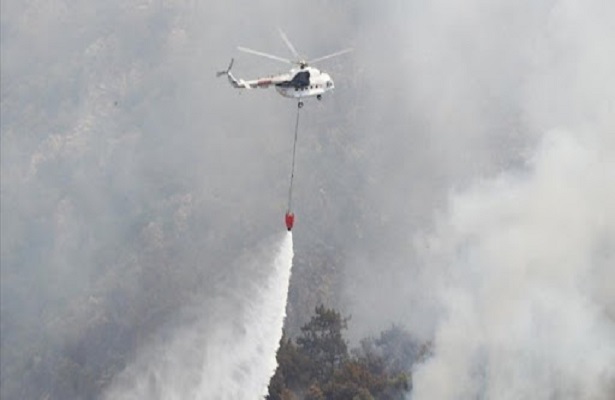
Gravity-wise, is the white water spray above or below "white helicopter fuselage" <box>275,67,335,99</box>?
below

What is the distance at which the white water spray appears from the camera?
87688 millimetres

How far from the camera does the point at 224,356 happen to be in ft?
308

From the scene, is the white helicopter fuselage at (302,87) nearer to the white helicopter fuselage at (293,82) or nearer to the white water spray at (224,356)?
the white helicopter fuselage at (293,82)

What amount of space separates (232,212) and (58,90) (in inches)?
1379

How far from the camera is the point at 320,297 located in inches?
5005

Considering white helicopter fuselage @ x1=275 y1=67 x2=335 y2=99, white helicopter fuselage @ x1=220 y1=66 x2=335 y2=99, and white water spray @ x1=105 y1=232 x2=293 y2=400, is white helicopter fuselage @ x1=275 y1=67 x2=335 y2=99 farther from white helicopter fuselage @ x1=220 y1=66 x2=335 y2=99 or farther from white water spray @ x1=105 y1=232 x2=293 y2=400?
white water spray @ x1=105 y1=232 x2=293 y2=400

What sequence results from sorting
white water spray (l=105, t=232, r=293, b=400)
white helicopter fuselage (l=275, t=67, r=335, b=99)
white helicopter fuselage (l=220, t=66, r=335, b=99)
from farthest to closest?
white water spray (l=105, t=232, r=293, b=400) → white helicopter fuselage (l=275, t=67, r=335, b=99) → white helicopter fuselage (l=220, t=66, r=335, b=99)

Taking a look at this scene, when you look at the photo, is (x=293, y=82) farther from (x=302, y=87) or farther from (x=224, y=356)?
(x=224, y=356)

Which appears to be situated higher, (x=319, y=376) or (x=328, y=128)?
(x=328, y=128)

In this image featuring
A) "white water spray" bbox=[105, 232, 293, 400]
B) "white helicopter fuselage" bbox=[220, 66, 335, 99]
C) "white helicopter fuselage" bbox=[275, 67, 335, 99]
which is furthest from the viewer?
"white water spray" bbox=[105, 232, 293, 400]

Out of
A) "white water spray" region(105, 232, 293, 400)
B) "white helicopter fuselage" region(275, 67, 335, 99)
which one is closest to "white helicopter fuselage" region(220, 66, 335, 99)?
"white helicopter fuselage" region(275, 67, 335, 99)

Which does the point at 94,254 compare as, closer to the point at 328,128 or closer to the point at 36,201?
the point at 36,201

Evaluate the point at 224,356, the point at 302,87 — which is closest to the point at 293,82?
the point at 302,87

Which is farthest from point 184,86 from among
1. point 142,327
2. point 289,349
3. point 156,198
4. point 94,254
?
point 289,349
